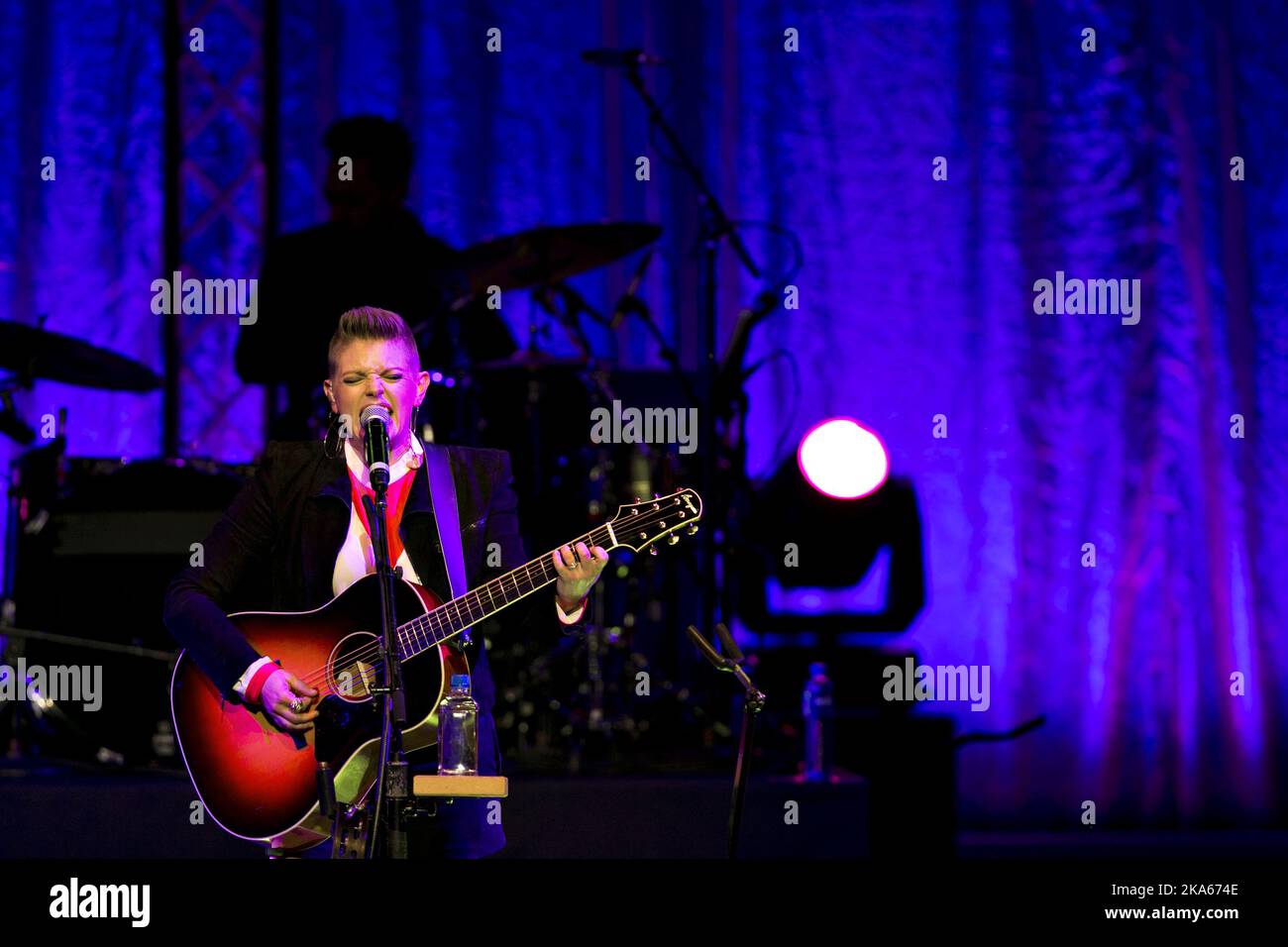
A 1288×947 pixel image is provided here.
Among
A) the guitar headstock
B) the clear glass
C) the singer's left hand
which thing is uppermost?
the guitar headstock

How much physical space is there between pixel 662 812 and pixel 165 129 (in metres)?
4.16

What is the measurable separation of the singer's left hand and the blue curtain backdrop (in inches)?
138

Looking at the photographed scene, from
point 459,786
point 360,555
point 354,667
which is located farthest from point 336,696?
Result: point 459,786

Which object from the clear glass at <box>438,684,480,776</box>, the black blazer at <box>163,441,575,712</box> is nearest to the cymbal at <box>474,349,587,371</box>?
the black blazer at <box>163,441,575,712</box>

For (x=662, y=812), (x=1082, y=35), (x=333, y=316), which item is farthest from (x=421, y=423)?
(x=1082, y=35)

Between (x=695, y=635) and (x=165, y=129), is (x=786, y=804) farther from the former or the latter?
(x=165, y=129)

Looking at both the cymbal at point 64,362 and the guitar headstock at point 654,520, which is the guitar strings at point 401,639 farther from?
the cymbal at point 64,362

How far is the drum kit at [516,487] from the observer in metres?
5.32

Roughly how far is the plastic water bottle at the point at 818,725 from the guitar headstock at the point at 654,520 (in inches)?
62.6

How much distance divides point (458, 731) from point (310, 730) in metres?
0.36

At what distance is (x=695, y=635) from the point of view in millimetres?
3359

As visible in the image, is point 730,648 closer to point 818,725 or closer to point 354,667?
point 354,667

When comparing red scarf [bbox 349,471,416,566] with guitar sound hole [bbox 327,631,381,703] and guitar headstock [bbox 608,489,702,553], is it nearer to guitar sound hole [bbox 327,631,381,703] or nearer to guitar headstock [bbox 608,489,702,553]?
guitar sound hole [bbox 327,631,381,703]

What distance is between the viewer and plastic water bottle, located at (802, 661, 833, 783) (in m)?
4.88
